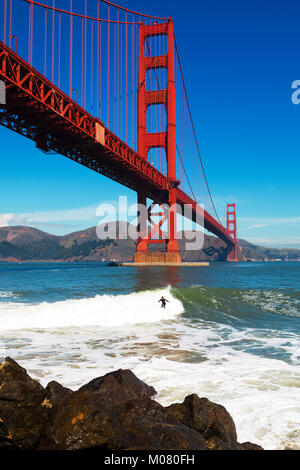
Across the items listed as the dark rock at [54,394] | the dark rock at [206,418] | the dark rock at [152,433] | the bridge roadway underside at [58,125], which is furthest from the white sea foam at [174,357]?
the bridge roadway underside at [58,125]

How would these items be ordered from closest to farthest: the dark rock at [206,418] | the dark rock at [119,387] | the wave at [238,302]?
the dark rock at [206,418] < the dark rock at [119,387] < the wave at [238,302]

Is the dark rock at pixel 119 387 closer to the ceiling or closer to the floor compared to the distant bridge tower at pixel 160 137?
closer to the floor

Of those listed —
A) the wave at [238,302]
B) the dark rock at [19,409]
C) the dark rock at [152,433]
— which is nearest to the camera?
the dark rock at [152,433]

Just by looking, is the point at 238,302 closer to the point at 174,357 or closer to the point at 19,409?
the point at 174,357

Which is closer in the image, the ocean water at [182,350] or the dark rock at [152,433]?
the dark rock at [152,433]

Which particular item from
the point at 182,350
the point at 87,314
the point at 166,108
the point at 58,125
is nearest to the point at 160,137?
the point at 166,108

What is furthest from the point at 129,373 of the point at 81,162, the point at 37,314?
the point at 81,162

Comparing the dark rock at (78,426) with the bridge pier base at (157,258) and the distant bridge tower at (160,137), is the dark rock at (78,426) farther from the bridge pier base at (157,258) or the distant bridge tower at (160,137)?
the bridge pier base at (157,258)
